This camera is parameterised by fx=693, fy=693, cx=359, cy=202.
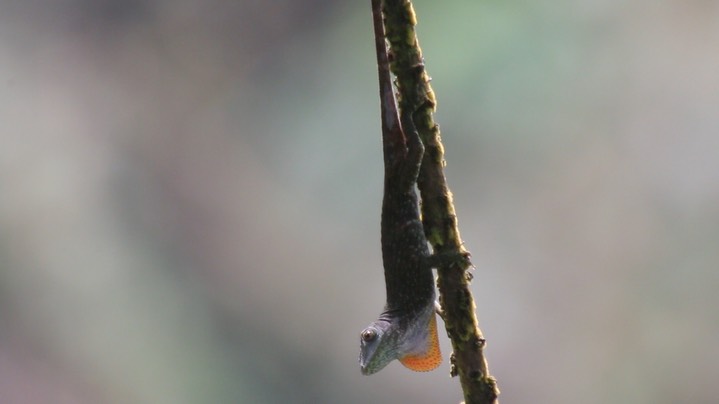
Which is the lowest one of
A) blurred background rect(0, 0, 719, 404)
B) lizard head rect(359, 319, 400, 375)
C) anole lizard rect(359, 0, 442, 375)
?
lizard head rect(359, 319, 400, 375)

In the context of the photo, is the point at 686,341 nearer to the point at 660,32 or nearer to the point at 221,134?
the point at 660,32

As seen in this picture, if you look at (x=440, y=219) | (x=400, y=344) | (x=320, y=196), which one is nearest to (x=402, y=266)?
(x=400, y=344)

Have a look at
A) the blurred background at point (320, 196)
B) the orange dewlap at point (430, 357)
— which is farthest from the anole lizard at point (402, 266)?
the blurred background at point (320, 196)

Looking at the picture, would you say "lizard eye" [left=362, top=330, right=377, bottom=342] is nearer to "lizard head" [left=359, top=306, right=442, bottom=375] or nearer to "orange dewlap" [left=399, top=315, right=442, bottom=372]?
"lizard head" [left=359, top=306, right=442, bottom=375]

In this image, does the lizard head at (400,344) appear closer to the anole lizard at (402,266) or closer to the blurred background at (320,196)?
the anole lizard at (402,266)

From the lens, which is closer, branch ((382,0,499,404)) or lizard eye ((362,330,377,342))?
branch ((382,0,499,404))

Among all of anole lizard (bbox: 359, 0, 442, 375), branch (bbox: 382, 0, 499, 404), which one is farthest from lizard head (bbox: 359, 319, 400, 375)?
branch (bbox: 382, 0, 499, 404)

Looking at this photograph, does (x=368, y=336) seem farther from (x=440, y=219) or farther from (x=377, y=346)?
(x=440, y=219)
